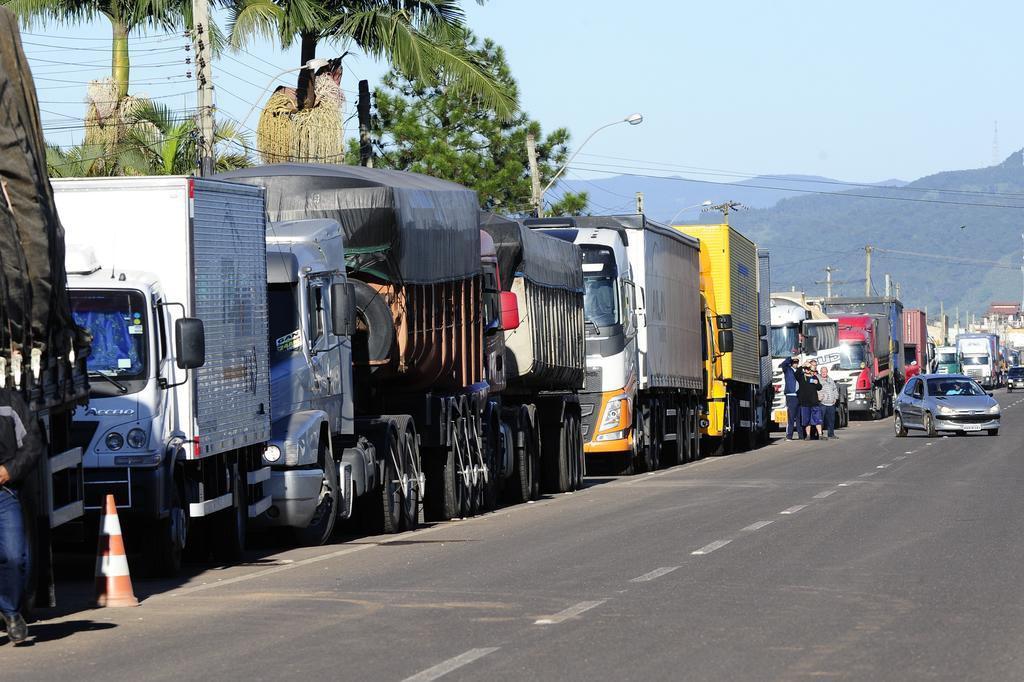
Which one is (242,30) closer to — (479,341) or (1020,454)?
(479,341)

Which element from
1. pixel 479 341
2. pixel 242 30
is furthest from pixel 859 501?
pixel 242 30

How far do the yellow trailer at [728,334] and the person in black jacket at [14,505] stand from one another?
1068 inches

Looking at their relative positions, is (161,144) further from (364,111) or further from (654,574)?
(654,574)

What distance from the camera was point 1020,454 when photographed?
34.3 m

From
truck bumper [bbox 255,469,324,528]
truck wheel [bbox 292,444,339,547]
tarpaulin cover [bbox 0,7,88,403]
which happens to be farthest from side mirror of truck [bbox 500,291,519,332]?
tarpaulin cover [bbox 0,7,88,403]

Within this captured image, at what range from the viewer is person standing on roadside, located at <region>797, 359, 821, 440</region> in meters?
45.1

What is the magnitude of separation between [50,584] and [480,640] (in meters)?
3.16

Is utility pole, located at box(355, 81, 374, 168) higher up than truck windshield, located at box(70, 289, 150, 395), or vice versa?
utility pole, located at box(355, 81, 374, 168)

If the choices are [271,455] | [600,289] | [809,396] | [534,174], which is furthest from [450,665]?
[534,174]

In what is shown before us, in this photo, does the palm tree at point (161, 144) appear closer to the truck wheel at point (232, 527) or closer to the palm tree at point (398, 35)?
the palm tree at point (398, 35)

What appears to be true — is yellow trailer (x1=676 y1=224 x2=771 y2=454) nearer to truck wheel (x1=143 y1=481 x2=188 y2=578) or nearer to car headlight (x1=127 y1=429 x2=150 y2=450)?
truck wheel (x1=143 y1=481 x2=188 y2=578)

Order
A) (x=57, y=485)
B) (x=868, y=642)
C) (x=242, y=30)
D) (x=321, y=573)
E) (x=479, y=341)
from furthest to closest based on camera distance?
(x=242, y=30) → (x=479, y=341) → (x=321, y=573) → (x=57, y=485) → (x=868, y=642)

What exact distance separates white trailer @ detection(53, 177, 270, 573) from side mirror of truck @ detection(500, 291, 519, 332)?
7.96 m

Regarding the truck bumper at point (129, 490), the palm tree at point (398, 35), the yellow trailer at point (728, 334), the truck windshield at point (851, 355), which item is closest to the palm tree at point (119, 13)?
the palm tree at point (398, 35)
